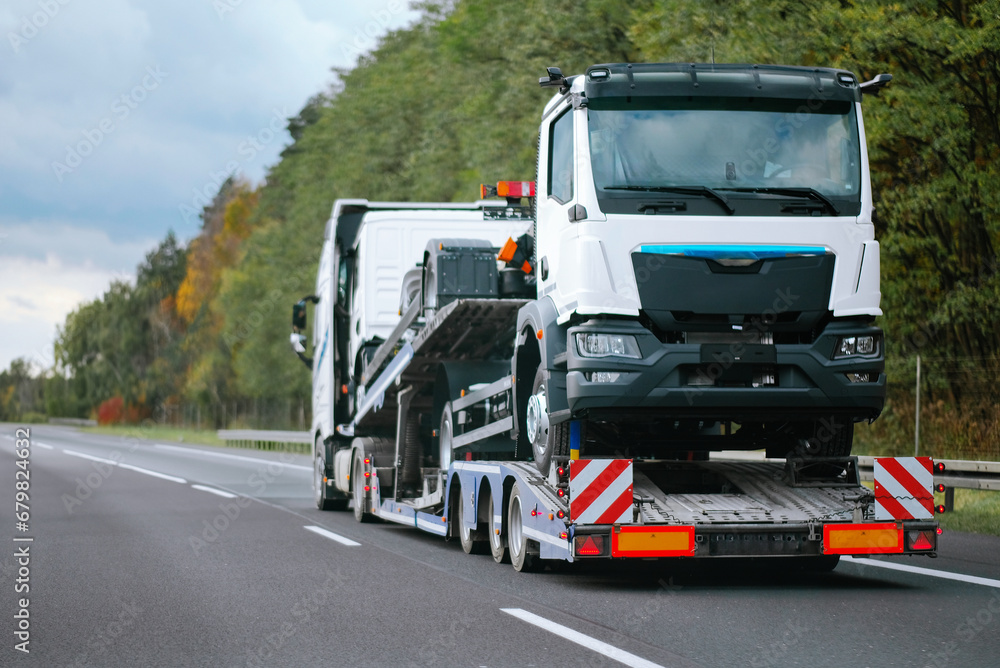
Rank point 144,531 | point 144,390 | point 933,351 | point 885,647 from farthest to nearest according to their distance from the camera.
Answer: point 144,390 < point 933,351 < point 144,531 < point 885,647

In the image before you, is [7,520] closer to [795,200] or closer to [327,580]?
[327,580]

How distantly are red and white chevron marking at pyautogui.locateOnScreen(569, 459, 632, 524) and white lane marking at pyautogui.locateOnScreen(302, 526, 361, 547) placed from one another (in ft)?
14.9

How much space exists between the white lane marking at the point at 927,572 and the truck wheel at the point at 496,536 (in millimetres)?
2921

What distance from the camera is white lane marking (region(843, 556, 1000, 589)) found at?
29.9 ft

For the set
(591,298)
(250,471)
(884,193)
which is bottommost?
(250,471)

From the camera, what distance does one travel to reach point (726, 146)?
8.92m

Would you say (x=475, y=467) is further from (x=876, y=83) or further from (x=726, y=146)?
(x=876, y=83)

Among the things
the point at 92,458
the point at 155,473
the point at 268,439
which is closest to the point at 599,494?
the point at 155,473

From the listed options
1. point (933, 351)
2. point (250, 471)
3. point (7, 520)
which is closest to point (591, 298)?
point (7, 520)

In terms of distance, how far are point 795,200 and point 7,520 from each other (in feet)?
34.7

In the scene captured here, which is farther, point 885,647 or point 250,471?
point 250,471

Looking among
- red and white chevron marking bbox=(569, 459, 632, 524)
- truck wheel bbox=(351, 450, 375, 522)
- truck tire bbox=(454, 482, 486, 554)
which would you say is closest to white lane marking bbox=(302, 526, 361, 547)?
truck wheel bbox=(351, 450, 375, 522)

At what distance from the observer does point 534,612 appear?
7941 mm

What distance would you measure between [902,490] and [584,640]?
125 inches
